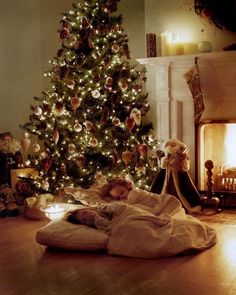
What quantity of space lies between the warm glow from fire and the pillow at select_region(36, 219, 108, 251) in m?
2.25

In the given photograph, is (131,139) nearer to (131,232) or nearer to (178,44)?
(178,44)

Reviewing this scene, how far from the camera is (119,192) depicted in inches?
184

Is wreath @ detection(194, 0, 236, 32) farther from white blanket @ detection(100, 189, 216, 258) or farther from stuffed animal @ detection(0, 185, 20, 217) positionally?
stuffed animal @ detection(0, 185, 20, 217)

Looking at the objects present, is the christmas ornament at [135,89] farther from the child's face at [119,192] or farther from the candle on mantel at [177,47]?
the child's face at [119,192]

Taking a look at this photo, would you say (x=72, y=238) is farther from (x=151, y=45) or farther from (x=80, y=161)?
(x=151, y=45)

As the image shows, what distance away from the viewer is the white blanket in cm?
352

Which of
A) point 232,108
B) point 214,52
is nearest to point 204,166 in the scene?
point 232,108

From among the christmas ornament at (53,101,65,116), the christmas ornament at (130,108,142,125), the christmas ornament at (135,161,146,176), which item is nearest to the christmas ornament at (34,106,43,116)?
the christmas ornament at (53,101,65,116)

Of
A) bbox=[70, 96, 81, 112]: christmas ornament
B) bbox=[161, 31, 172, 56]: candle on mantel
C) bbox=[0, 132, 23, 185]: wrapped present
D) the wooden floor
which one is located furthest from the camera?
bbox=[0, 132, 23, 185]: wrapped present

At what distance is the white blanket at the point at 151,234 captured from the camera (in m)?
3.52

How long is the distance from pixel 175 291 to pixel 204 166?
2709 mm

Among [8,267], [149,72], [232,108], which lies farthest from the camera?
[149,72]

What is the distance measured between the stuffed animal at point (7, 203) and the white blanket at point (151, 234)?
5.12ft

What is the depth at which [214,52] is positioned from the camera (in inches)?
202
